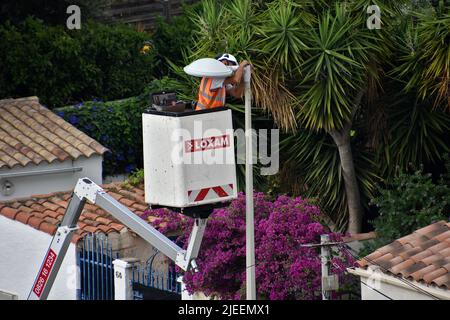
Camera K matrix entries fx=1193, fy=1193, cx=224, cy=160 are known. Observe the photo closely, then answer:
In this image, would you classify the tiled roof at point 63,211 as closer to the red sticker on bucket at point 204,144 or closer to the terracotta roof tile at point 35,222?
the terracotta roof tile at point 35,222

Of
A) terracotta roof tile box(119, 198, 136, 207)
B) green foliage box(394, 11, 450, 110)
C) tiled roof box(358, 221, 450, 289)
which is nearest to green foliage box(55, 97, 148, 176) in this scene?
terracotta roof tile box(119, 198, 136, 207)

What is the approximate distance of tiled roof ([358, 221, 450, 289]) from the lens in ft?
37.6

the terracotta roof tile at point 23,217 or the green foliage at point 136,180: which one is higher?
the green foliage at point 136,180

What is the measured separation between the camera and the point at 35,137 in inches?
666

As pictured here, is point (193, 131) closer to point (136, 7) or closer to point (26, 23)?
point (26, 23)

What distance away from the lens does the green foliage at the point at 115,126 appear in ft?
60.1

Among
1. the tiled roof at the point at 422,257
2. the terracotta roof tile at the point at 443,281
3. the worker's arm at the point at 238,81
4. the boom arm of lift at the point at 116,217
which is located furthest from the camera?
the tiled roof at the point at 422,257

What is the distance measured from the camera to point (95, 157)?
55.6 feet

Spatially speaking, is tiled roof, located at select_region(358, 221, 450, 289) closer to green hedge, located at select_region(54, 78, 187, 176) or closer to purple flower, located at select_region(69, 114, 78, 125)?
green hedge, located at select_region(54, 78, 187, 176)

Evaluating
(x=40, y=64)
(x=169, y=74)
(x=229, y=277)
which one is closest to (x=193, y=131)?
(x=229, y=277)

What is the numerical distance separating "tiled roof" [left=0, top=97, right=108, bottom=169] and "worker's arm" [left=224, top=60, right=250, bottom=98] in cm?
622

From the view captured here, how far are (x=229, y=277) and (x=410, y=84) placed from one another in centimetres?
404

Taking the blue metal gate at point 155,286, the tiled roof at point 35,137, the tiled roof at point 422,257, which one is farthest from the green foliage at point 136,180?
the tiled roof at point 422,257

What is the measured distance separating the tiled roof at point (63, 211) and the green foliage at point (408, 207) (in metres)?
2.95
